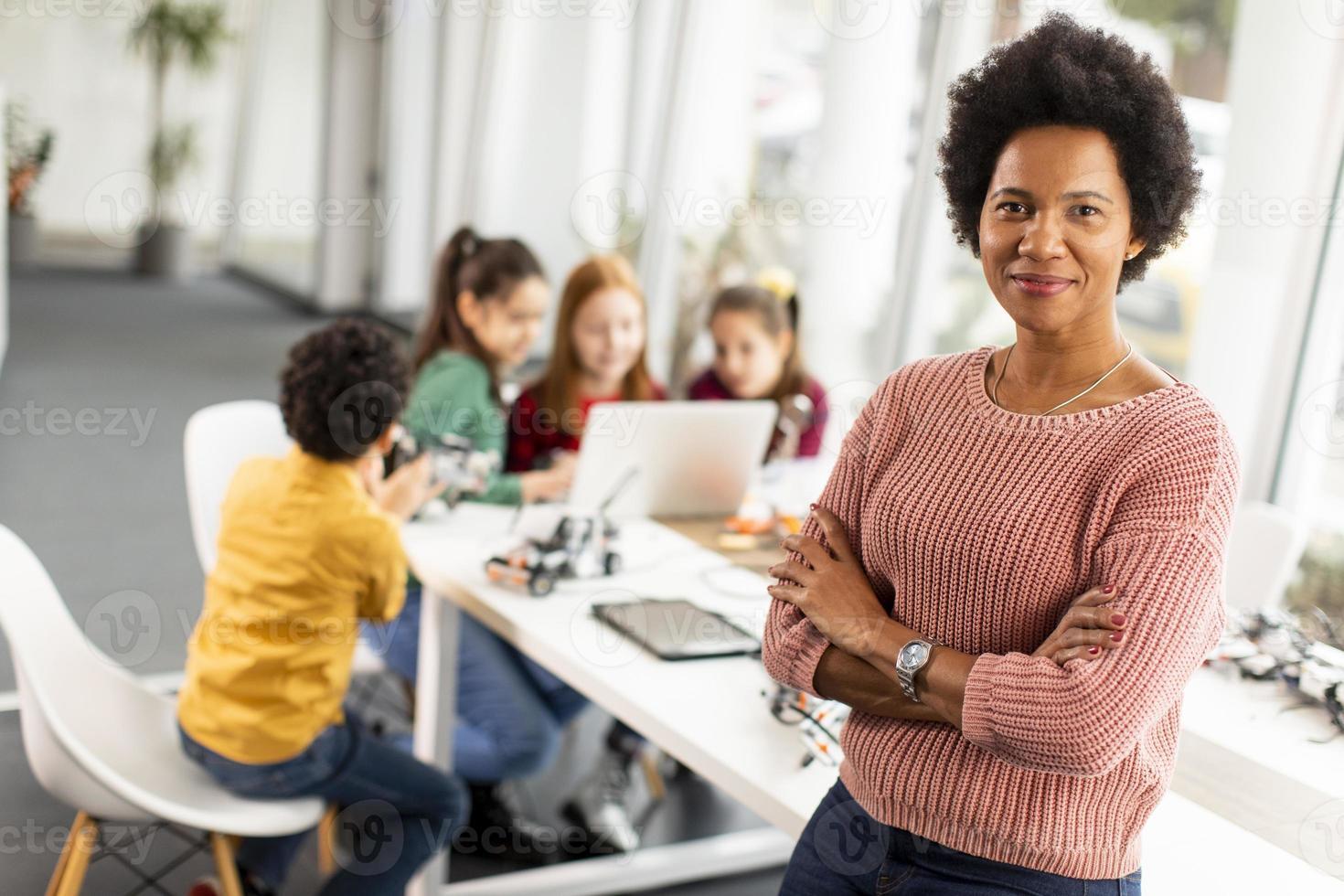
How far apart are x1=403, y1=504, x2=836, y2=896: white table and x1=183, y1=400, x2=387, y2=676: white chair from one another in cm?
32

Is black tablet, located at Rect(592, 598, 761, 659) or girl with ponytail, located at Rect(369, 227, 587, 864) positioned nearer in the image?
black tablet, located at Rect(592, 598, 761, 659)

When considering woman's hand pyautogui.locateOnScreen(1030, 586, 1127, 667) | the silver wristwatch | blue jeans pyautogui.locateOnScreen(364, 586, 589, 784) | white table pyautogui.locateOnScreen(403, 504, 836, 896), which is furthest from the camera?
blue jeans pyautogui.locateOnScreen(364, 586, 589, 784)

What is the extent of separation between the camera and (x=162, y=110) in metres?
11.9

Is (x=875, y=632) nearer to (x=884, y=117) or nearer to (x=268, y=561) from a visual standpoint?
(x=268, y=561)

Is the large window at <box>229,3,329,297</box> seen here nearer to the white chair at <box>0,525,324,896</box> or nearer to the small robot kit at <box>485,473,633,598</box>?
the small robot kit at <box>485,473,633,598</box>

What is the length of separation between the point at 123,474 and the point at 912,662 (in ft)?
16.9

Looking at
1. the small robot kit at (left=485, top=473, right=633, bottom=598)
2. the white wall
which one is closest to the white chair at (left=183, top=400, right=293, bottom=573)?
the small robot kit at (left=485, top=473, right=633, bottom=598)

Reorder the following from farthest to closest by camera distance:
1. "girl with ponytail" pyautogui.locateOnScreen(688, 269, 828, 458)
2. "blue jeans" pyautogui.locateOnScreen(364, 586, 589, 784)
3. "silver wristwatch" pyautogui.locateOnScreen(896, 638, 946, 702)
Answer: "girl with ponytail" pyautogui.locateOnScreen(688, 269, 828, 458)
"blue jeans" pyautogui.locateOnScreen(364, 586, 589, 784)
"silver wristwatch" pyautogui.locateOnScreen(896, 638, 946, 702)

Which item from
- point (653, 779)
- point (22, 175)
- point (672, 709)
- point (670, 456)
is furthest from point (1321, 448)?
point (22, 175)

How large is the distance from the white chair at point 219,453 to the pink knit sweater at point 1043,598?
164 centimetres

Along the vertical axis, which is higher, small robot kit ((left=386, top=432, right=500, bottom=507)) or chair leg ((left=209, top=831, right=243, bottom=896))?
small robot kit ((left=386, top=432, right=500, bottom=507))

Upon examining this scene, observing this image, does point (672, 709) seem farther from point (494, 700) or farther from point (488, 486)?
point (488, 486)

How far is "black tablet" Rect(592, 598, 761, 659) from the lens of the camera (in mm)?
2100

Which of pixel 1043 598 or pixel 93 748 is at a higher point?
pixel 1043 598
